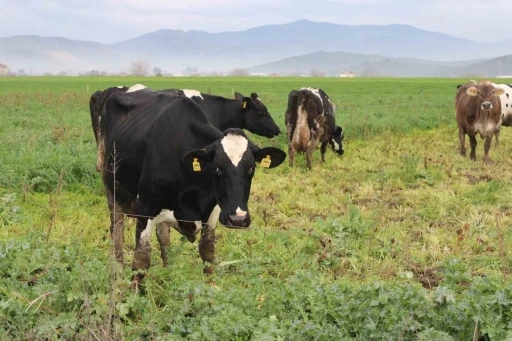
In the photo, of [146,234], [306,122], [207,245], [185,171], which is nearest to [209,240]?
[207,245]

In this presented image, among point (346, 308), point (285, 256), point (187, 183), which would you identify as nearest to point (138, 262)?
point (187, 183)

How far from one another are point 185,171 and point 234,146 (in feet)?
1.99

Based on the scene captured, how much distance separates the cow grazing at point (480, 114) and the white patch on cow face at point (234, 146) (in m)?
9.52

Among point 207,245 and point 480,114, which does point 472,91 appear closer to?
point 480,114

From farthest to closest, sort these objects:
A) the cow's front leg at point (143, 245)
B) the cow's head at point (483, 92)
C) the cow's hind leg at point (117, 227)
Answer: the cow's head at point (483, 92) → the cow's hind leg at point (117, 227) → the cow's front leg at point (143, 245)

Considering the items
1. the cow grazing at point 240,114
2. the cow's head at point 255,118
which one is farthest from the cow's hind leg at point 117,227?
the cow's head at point 255,118

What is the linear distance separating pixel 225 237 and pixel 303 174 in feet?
16.4


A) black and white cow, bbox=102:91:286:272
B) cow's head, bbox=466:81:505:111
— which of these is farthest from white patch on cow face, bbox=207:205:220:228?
cow's head, bbox=466:81:505:111

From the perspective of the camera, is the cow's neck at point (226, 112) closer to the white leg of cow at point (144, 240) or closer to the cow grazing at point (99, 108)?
the cow grazing at point (99, 108)

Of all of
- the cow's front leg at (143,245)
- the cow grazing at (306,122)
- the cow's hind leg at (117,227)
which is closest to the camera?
the cow's front leg at (143,245)

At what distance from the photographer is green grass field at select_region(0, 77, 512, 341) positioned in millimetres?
4113

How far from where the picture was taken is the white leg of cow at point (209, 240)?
19.0 ft

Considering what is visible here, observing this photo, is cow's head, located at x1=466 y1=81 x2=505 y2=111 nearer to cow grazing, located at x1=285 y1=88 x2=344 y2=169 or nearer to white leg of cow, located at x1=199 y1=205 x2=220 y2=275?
cow grazing, located at x1=285 y1=88 x2=344 y2=169

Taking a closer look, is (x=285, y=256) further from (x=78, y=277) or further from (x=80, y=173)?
(x=80, y=173)
